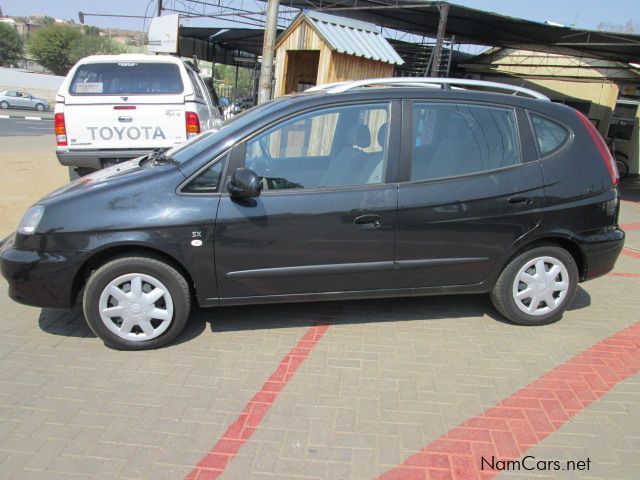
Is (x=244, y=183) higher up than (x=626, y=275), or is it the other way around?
(x=244, y=183)

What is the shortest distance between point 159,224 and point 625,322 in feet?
12.4

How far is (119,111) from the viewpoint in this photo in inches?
263

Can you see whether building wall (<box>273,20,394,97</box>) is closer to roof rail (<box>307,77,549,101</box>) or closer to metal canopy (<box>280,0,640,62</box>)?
metal canopy (<box>280,0,640,62</box>)

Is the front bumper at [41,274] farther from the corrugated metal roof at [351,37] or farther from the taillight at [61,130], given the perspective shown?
the corrugated metal roof at [351,37]

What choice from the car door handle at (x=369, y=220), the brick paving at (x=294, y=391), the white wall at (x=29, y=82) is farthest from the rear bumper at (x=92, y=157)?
the white wall at (x=29, y=82)

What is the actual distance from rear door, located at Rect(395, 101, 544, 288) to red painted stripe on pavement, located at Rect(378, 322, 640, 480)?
95 cm

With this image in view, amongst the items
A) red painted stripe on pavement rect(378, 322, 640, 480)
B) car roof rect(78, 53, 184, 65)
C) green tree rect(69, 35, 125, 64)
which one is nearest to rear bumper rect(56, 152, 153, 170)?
car roof rect(78, 53, 184, 65)

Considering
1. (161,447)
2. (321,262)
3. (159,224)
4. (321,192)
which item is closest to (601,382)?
(321,262)

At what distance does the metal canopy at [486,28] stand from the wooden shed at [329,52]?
2.28m

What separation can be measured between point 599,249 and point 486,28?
1192cm

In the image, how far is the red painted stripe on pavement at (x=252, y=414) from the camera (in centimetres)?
245

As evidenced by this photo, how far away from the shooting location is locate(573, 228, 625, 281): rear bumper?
3908mm

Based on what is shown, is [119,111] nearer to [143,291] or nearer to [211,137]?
[211,137]

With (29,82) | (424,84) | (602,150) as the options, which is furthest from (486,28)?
(29,82)
